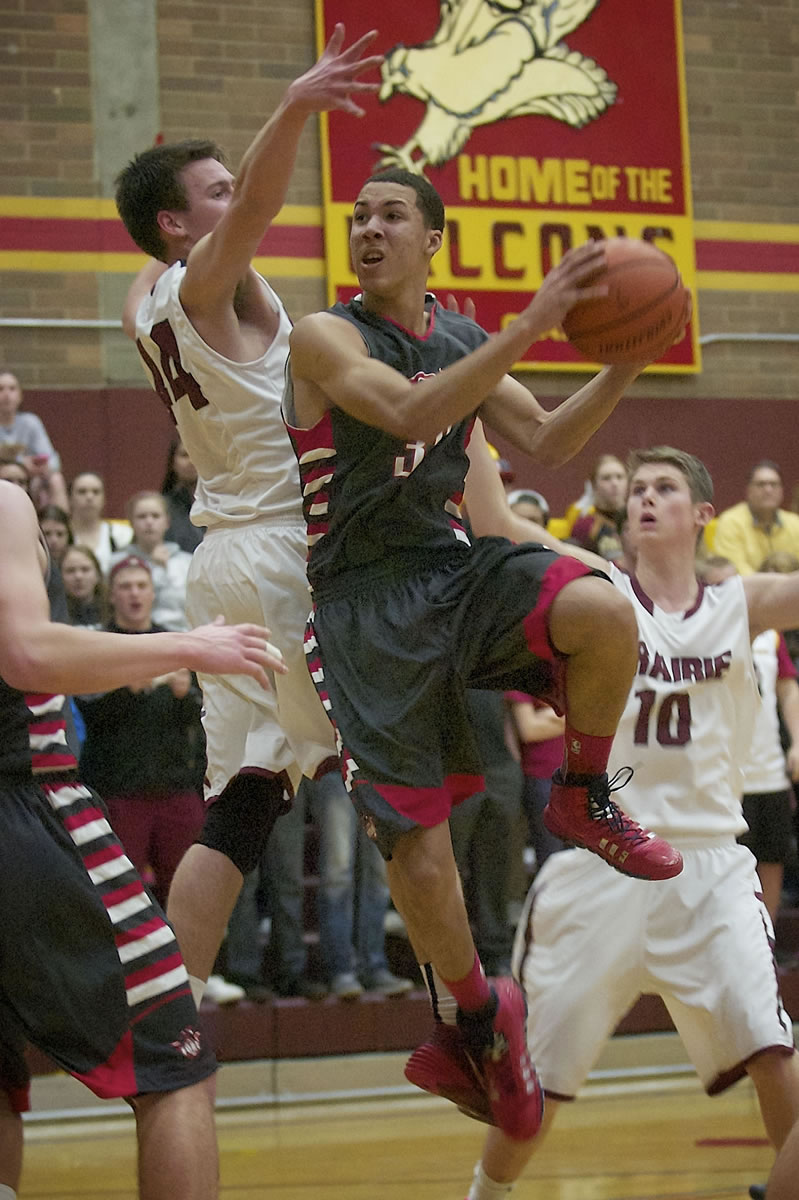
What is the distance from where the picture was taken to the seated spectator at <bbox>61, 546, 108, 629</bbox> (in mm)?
7492

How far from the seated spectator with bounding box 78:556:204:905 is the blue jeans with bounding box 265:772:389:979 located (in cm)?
45

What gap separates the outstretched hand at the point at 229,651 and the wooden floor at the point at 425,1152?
10.1 ft

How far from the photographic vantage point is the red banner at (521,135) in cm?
1171

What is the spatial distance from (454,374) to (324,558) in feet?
1.92

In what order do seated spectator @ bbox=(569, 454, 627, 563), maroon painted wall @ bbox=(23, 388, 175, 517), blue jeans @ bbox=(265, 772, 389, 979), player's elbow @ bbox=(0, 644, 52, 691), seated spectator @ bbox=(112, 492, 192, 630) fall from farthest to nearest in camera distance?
maroon painted wall @ bbox=(23, 388, 175, 517), seated spectator @ bbox=(569, 454, 627, 563), seated spectator @ bbox=(112, 492, 192, 630), blue jeans @ bbox=(265, 772, 389, 979), player's elbow @ bbox=(0, 644, 52, 691)

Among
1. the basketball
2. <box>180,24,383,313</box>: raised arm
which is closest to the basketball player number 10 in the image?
the basketball

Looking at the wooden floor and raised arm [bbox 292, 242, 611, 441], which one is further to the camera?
the wooden floor

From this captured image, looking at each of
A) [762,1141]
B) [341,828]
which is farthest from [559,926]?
[341,828]

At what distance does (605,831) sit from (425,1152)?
127 inches

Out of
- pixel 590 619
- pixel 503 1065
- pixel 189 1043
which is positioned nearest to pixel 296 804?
pixel 503 1065

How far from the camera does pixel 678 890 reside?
431 centimetres

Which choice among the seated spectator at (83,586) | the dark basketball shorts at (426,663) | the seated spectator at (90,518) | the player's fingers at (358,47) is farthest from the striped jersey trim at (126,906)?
the seated spectator at (90,518)

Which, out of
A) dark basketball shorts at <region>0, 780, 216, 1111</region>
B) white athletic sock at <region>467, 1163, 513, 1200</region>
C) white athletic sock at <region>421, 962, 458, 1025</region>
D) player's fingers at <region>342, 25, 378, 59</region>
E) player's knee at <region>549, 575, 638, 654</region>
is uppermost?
player's fingers at <region>342, 25, 378, 59</region>

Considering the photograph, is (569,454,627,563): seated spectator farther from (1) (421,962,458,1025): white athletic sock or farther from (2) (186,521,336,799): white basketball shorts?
(1) (421,962,458,1025): white athletic sock
